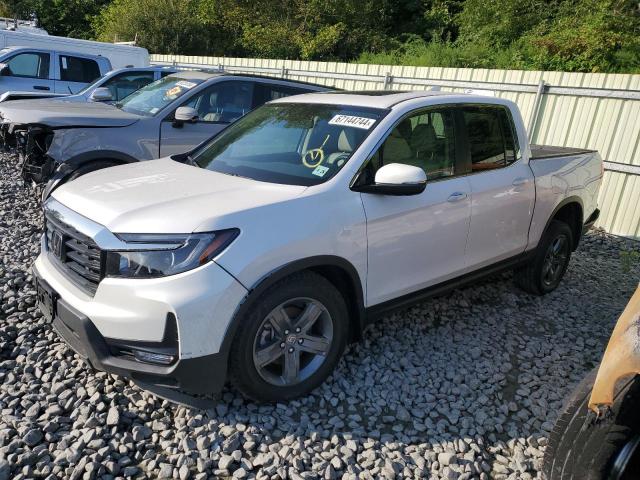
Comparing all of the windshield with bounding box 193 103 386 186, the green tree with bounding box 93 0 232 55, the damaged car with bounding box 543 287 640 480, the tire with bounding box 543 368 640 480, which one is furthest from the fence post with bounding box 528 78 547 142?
the green tree with bounding box 93 0 232 55

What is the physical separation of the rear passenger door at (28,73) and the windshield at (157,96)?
5.10 m

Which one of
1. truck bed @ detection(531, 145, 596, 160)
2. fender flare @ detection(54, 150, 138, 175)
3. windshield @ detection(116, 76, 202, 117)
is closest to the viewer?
truck bed @ detection(531, 145, 596, 160)

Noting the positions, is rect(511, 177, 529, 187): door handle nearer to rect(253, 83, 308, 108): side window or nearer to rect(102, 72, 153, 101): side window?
rect(253, 83, 308, 108): side window

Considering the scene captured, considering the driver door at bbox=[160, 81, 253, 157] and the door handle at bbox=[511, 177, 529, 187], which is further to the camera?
the driver door at bbox=[160, 81, 253, 157]

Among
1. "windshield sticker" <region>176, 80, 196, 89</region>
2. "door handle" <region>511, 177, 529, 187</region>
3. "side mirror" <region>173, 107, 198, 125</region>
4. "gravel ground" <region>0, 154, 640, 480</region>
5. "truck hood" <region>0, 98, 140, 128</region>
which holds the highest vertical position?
"windshield sticker" <region>176, 80, 196, 89</region>

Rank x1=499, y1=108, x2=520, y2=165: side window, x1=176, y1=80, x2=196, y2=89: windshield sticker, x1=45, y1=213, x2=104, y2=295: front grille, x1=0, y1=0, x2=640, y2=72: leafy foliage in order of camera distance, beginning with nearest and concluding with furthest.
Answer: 1. x1=45, y1=213, x2=104, y2=295: front grille
2. x1=499, y1=108, x2=520, y2=165: side window
3. x1=176, y1=80, x2=196, y2=89: windshield sticker
4. x1=0, y1=0, x2=640, y2=72: leafy foliage

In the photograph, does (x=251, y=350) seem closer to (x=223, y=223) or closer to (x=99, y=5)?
(x=223, y=223)

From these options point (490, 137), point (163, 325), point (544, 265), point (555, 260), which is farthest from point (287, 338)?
point (555, 260)

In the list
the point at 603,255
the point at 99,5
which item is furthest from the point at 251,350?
→ the point at 99,5

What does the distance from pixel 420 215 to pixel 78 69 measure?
1040 cm

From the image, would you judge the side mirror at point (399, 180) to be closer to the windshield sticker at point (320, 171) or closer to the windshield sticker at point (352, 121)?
the windshield sticker at point (320, 171)

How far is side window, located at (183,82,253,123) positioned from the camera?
6.31 meters

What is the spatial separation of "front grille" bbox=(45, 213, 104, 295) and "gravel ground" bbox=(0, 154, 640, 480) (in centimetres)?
68

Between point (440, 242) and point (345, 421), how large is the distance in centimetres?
138
